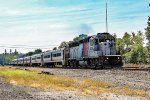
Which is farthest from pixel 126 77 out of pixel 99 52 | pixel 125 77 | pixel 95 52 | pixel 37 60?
pixel 37 60

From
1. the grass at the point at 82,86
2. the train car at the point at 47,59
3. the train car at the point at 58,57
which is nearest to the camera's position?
the grass at the point at 82,86

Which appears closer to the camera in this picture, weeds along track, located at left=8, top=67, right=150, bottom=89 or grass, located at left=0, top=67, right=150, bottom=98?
grass, located at left=0, top=67, right=150, bottom=98

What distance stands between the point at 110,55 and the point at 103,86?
66.1 ft

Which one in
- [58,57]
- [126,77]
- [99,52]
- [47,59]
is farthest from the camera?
[47,59]

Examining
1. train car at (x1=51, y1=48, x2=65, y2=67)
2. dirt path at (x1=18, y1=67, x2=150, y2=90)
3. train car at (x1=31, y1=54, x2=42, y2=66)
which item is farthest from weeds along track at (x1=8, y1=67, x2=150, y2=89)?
train car at (x1=31, y1=54, x2=42, y2=66)

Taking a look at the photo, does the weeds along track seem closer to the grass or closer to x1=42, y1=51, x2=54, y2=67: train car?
the grass

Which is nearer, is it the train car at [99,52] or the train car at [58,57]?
the train car at [99,52]

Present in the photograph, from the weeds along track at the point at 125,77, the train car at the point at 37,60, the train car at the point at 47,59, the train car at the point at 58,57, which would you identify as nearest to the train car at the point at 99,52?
the weeds along track at the point at 125,77

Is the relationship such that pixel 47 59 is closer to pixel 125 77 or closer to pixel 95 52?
pixel 95 52

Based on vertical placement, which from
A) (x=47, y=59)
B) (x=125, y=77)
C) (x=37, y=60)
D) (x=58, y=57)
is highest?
(x=58, y=57)

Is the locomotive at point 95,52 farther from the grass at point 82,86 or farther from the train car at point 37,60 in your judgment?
the train car at point 37,60

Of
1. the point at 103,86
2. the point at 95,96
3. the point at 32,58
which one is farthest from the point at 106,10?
the point at 95,96

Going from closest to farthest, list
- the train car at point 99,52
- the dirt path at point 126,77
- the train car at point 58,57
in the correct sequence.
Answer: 1. the dirt path at point 126,77
2. the train car at point 99,52
3. the train car at point 58,57

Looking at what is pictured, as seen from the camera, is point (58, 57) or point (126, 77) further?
point (58, 57)
